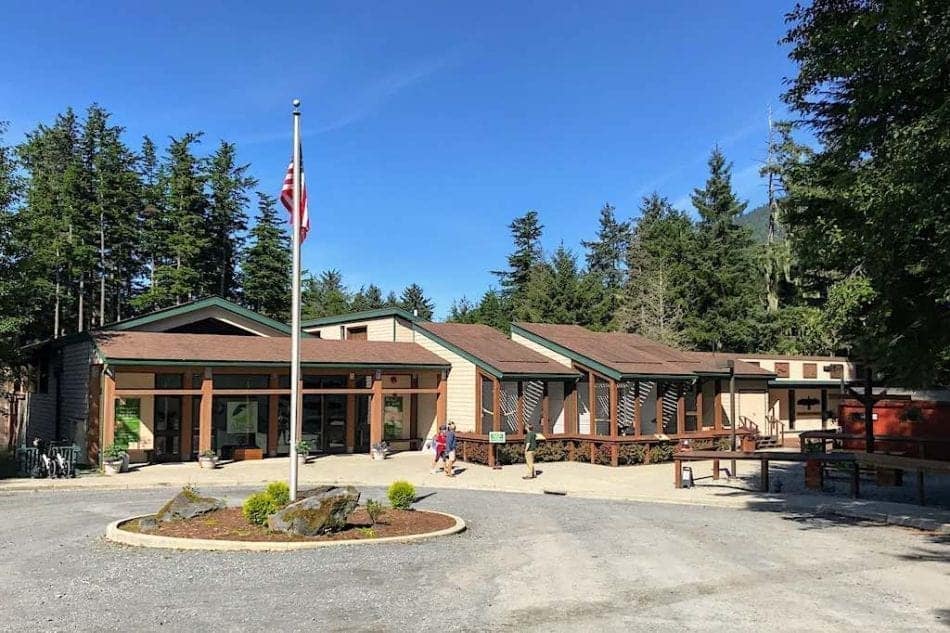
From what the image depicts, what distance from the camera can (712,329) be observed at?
50156 millimetres

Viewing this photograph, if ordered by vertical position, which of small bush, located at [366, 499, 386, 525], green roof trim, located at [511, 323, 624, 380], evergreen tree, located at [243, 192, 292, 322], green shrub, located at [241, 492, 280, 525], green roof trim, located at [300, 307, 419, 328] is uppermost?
evergreen tree, located at [243, 192, 292, 322]

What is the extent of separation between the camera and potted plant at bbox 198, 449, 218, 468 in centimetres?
2150

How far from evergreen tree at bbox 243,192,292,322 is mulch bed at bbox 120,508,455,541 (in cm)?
4455

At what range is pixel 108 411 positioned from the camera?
20.8 meters

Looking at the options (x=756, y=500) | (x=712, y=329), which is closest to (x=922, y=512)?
(x=756, y=500)

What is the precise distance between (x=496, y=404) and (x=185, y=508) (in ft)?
42.6

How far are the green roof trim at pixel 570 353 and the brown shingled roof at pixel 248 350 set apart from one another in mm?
3986

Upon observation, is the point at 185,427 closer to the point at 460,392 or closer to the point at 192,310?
the point at 192,310

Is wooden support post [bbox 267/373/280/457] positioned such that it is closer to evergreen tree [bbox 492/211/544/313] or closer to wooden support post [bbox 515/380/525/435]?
wooden support post [bbox 515/380/525/435]

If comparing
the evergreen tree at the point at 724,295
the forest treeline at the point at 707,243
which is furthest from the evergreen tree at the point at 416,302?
the evergreen tree at the point at 724,295

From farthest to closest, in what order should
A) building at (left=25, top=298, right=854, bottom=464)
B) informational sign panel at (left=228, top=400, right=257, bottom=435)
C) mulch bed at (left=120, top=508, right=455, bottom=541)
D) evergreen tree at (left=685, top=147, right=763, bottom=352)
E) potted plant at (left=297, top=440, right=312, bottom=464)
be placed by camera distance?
evergreen tree at (left=685, top=147, right=763, bottom=352) < informational sign panel at (left=228, top=400, right=257, bottom=435) < potted plant at (left=297, top=440, right=312, bottom=464) < building at (left=25, top=298, right=854, bottom=464) < mulch bed at (left=120, top=508, right=455, bottom=541)

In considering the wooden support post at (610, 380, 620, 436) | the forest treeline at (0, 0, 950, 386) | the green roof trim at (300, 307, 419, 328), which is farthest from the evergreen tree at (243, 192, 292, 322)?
the wooden support post at (610, 380, 620, 436)

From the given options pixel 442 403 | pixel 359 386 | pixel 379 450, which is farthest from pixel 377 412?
pixel 359 386

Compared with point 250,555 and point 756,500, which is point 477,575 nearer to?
point 250,555
